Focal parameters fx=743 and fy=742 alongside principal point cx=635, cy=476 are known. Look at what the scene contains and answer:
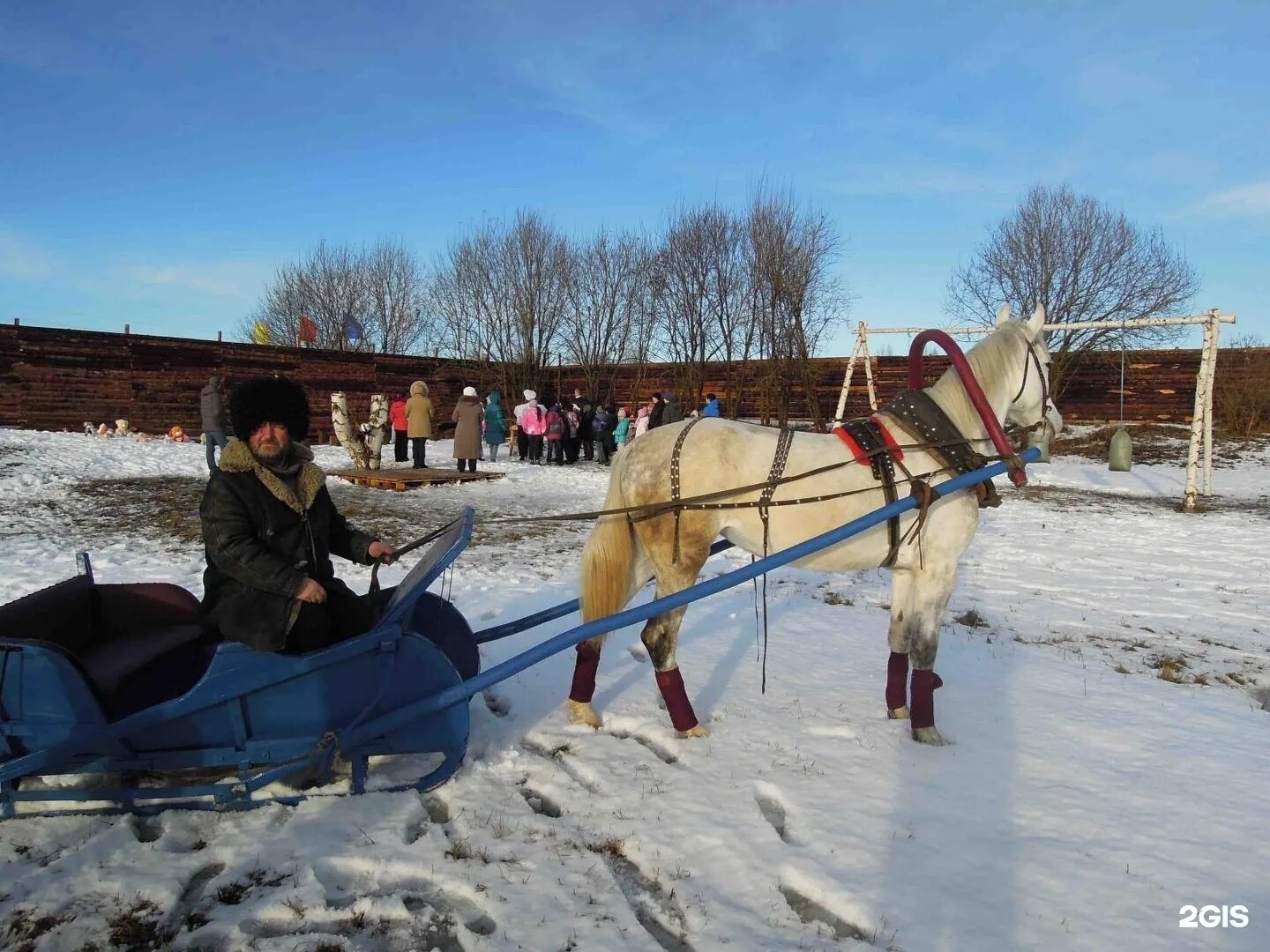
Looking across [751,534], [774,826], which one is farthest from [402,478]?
[774,826]

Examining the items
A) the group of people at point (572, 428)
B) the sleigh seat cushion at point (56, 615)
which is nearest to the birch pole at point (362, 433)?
the group of people at point (572, 428)

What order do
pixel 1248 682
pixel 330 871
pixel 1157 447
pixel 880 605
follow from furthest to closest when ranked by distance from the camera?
pixel 1157 447 < pixel 880 605 < pixel 1248 682 < pixel 330 871

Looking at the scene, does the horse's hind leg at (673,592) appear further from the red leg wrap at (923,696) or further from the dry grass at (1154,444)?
the dry grass at (1154,444)

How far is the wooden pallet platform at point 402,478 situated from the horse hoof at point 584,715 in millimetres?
9331

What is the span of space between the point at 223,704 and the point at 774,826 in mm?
2189

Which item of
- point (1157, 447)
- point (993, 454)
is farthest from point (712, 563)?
point (1157, 447)

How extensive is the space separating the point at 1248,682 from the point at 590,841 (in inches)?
183

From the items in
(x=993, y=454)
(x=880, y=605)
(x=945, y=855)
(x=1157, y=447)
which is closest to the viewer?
(x=945, y=855)

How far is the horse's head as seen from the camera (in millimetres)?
4055

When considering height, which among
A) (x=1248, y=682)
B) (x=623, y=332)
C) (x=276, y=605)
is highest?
(x=623, y=332)

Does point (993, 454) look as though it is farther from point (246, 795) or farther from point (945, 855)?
point (246, 795)

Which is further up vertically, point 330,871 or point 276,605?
point 276,605

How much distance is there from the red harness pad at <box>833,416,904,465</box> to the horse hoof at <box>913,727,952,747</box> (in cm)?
137

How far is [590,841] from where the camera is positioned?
9.23 ft
